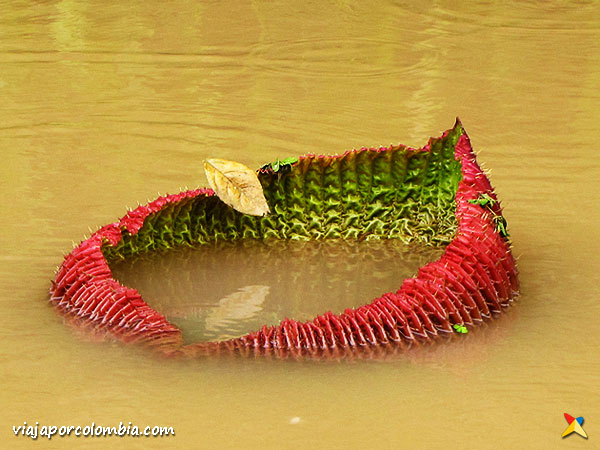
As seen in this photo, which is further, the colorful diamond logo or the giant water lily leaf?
the giant water lily leaf

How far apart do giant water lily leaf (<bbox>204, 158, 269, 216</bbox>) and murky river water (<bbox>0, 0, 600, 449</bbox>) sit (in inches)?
9.8

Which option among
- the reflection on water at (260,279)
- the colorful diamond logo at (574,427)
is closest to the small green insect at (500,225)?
the reflection on water at (260,279)

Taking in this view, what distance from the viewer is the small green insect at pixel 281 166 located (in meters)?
3.48

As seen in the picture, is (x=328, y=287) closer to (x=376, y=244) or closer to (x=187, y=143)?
(x=376, y=244)

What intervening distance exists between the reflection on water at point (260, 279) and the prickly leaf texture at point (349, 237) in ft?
0.19

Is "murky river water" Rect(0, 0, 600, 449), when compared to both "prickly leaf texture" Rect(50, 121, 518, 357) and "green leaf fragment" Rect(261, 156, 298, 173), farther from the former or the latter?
"green leaf fragment" Rect(261, 156, 298, 173)

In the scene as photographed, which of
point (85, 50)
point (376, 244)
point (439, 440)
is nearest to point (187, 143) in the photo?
point (376, 244)

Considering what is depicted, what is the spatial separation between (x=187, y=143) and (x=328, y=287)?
5.47 ft

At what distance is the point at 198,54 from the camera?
634cm

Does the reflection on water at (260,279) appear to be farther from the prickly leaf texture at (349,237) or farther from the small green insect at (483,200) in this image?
the small green insect at (483,200)

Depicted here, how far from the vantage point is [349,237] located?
369cm

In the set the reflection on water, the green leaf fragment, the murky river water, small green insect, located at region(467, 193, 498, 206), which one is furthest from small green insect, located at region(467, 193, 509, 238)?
the green leaf fragment

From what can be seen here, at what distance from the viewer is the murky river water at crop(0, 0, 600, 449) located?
2.65 metres

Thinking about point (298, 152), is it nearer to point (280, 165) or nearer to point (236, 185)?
point (280, 165)
